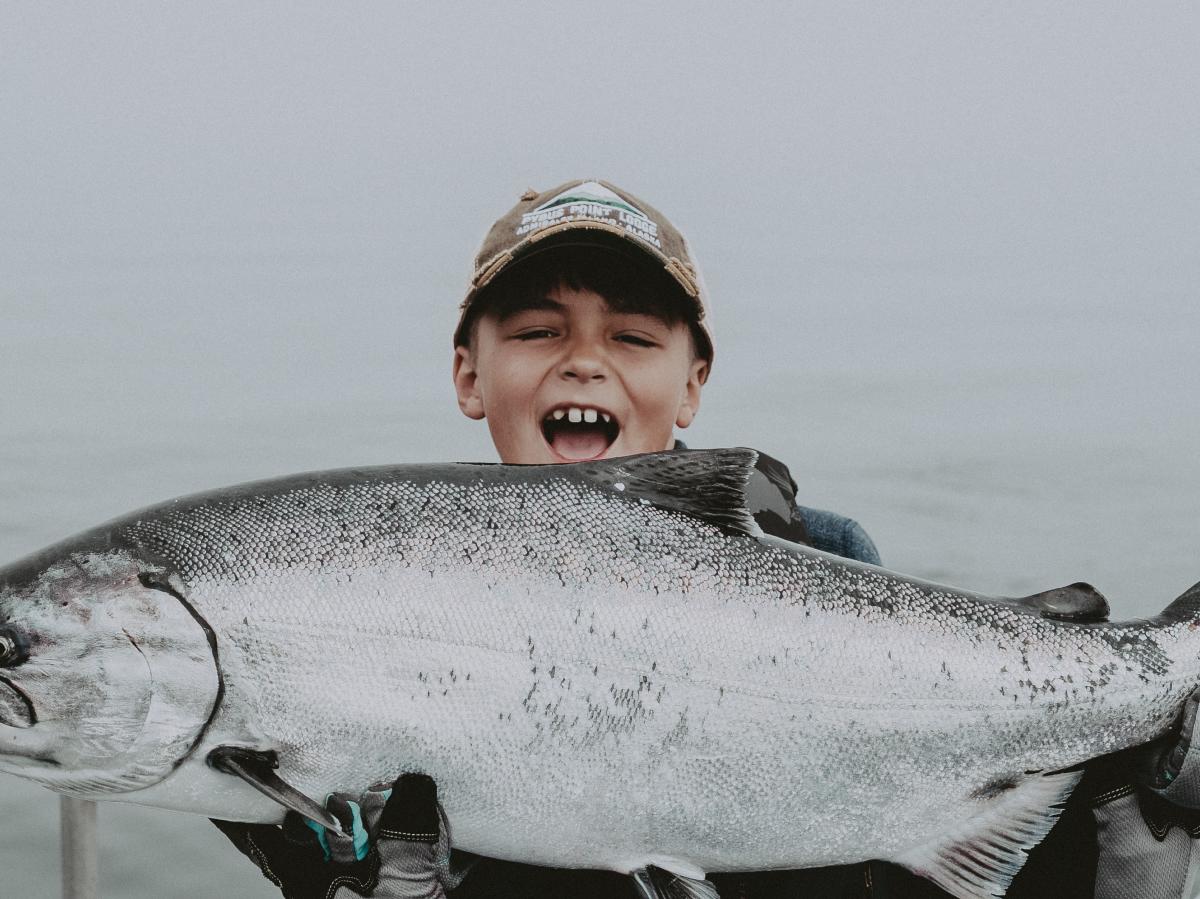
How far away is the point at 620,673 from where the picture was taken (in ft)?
6.45

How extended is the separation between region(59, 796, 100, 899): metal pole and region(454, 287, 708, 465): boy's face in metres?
1.85

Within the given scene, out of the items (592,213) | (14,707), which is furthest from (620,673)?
(592,213)

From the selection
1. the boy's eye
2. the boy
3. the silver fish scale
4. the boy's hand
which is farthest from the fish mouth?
the boy's eye

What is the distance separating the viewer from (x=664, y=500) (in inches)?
83.3

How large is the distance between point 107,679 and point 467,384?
1.61 metres

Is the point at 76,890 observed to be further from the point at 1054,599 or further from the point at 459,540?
the point at 1054,599

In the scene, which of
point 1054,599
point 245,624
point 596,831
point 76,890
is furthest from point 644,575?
point 76,890

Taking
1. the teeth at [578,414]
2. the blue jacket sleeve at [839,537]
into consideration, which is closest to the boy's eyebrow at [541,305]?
the teeth at [578,414]

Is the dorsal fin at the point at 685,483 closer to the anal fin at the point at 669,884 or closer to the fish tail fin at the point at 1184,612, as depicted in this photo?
the anal fin at the point at 669,884

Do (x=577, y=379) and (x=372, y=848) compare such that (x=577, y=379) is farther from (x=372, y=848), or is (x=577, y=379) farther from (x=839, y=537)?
(x=372, y=848)

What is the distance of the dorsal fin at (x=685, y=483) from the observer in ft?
6.94

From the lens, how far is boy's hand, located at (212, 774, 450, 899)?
6.39 ft

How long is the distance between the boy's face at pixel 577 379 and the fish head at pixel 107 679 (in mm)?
1295

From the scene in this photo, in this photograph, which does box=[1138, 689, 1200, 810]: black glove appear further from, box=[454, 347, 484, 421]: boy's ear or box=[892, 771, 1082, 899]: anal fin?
box=[454, 347, 484, 421]: boy's ear
